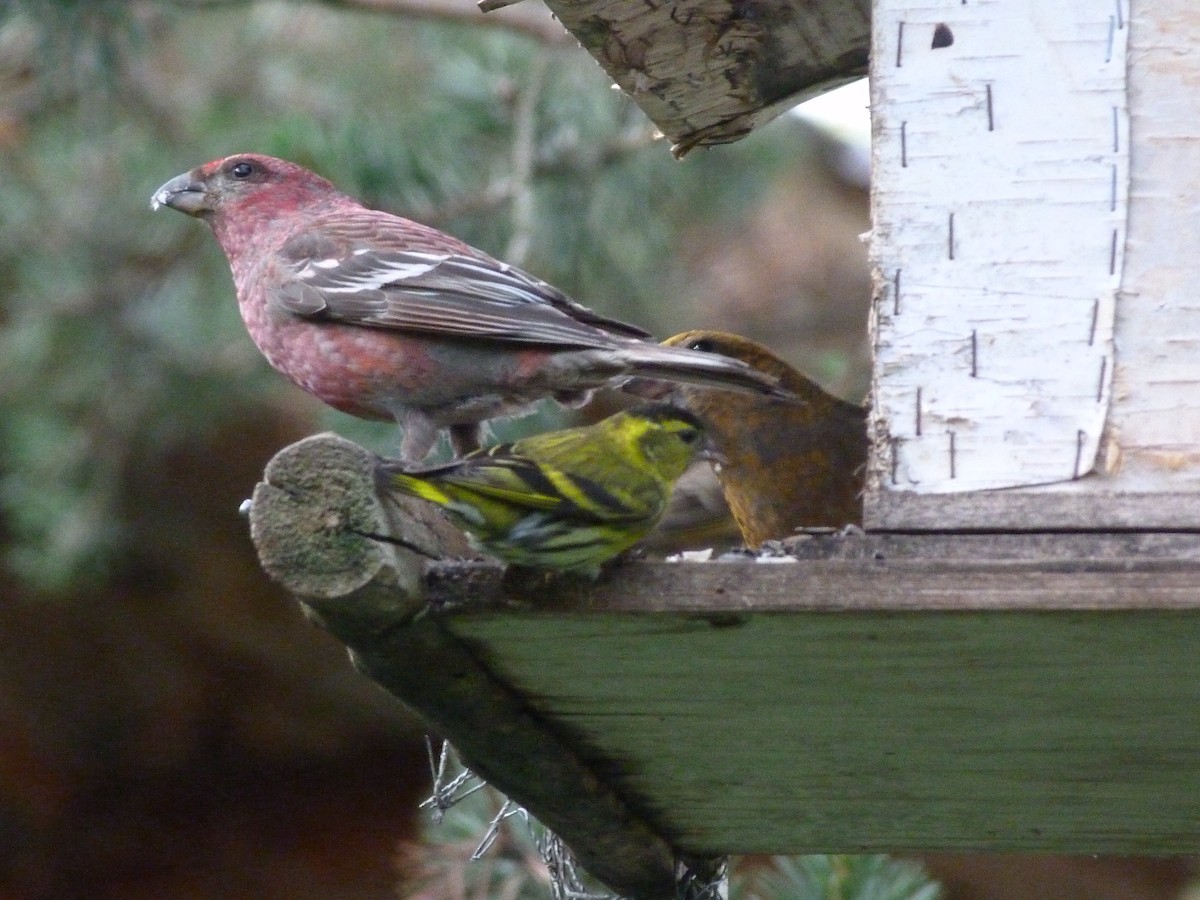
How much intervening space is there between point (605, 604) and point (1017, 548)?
0.63 metres

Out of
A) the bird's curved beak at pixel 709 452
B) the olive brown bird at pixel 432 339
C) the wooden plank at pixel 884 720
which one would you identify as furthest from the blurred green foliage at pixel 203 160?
the wooden plank at pixel 884 720

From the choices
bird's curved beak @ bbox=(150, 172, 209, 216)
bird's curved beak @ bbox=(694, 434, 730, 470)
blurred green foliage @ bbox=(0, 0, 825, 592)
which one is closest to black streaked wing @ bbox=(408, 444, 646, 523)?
bird's curved beak @ bbox=(694, 434, 730, 470)

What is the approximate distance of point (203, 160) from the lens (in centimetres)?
622

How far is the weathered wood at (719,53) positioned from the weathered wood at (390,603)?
3.95ft

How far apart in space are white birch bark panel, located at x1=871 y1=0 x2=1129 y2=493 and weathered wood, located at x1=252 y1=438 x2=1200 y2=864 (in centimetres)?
19

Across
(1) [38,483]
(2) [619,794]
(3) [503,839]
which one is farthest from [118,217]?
(2) [619,794]

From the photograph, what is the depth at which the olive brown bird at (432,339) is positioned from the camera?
3.04 metres

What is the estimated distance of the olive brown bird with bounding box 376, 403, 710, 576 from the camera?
218 cm

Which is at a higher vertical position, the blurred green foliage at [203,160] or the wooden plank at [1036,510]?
the blurred green foliage at [203,160]

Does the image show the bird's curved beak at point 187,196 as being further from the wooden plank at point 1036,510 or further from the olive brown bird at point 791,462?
the wooden plank at point 1036,510

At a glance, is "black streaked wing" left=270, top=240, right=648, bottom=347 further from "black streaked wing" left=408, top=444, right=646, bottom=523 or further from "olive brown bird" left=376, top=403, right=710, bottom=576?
"black streaked wing" left=408, top=444, right=646, bottom=523

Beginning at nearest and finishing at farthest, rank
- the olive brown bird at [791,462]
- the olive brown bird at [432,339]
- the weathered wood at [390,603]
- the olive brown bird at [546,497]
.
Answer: the weathered wood at [390,603] < the olive brown bird at [546,497] < the olive brown bird at [432,339] < the olive brown bird at [791,462]

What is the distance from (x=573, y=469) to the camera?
2.38m

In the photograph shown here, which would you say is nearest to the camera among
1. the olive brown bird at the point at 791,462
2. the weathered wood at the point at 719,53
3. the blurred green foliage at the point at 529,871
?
the weathered wood at the point at 719,53
